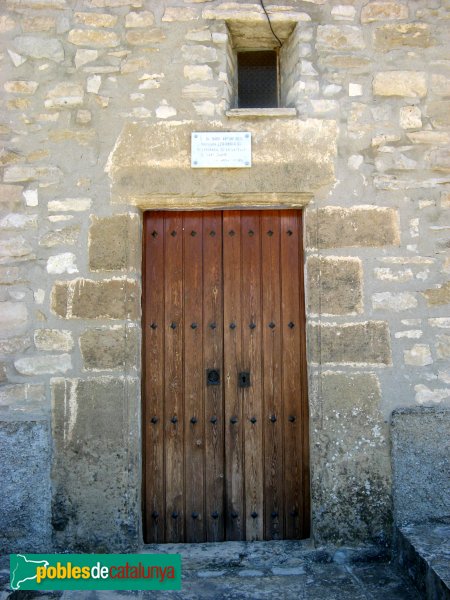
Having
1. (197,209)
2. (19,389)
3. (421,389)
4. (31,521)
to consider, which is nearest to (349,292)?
(421,389)

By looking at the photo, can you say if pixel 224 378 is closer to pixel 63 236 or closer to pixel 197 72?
pixel 63 236

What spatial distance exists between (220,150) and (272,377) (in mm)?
1320

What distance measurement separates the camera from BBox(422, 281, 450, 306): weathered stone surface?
126 inches

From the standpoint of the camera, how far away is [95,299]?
3217 mm

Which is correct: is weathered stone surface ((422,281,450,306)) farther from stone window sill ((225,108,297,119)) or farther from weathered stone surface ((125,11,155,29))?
weathered stone surface ((125,11,155,29))

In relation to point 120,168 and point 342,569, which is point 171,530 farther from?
point 120,168

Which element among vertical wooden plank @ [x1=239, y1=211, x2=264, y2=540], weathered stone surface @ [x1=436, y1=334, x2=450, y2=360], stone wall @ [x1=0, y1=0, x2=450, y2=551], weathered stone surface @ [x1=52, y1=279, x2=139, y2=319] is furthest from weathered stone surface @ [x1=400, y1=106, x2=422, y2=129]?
weathered stone surface @ [x1=52, y1=279, x2=139, y2=319]

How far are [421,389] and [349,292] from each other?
0.65 metres

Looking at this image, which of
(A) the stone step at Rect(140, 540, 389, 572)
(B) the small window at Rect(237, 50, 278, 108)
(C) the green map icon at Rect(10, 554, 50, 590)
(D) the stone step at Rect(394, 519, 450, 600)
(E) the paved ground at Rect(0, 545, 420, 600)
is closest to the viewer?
(D) the stone step at Rect(394, 519, 450, 600)

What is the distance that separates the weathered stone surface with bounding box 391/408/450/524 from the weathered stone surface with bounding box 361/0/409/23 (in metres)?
2.21

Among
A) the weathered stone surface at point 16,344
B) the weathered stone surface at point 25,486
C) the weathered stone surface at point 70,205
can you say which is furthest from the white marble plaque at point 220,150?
the weathered stone surface at point 25,486

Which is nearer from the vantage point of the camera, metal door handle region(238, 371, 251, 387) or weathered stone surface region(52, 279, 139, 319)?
weathered stone surface region(52, 279, 139, 319)

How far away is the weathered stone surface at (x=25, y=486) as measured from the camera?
3098 mm

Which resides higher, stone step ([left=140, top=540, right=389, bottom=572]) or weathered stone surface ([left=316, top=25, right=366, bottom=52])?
weathered stone surface ([left=316, top=25, right=366, bottom=52])
